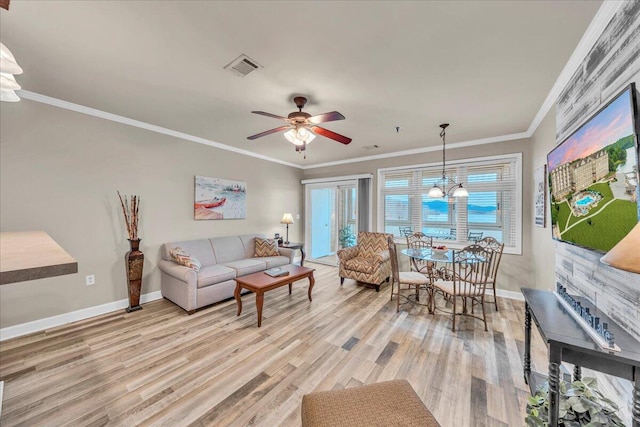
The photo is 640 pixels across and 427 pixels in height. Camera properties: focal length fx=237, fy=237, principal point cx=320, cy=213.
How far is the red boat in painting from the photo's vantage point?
166 inches

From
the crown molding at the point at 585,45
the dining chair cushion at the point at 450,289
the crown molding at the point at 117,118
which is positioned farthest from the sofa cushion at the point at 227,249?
the crown molding at the point at 585,45

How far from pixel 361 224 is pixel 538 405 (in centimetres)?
418

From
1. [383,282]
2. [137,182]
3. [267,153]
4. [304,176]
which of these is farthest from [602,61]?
[304,176]

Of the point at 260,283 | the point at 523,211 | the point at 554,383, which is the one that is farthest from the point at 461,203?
the point at 260,283

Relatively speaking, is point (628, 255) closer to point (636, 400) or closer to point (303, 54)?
point (636, 400)

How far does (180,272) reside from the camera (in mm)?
3234

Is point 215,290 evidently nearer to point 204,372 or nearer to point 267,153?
point 204,372

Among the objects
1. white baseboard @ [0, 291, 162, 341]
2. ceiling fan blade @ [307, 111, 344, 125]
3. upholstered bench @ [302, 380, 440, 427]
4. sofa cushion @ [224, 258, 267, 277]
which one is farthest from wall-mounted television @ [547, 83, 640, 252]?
white baseboard @ [0, 291, 162, 341]

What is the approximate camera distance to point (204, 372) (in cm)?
207

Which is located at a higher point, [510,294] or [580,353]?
[580,353]

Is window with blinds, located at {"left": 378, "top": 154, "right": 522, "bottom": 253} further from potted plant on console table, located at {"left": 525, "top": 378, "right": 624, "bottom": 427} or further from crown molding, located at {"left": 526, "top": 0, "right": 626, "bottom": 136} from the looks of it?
potted plant on console table, located at {"left": 525, "top": 378, "right": 624, "bottom": 427}

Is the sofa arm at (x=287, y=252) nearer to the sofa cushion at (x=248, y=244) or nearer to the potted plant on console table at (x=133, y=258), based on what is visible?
the sofa cushion at (x=248, y=244)

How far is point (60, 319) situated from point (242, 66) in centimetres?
360

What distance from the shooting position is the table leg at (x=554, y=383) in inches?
45.5
